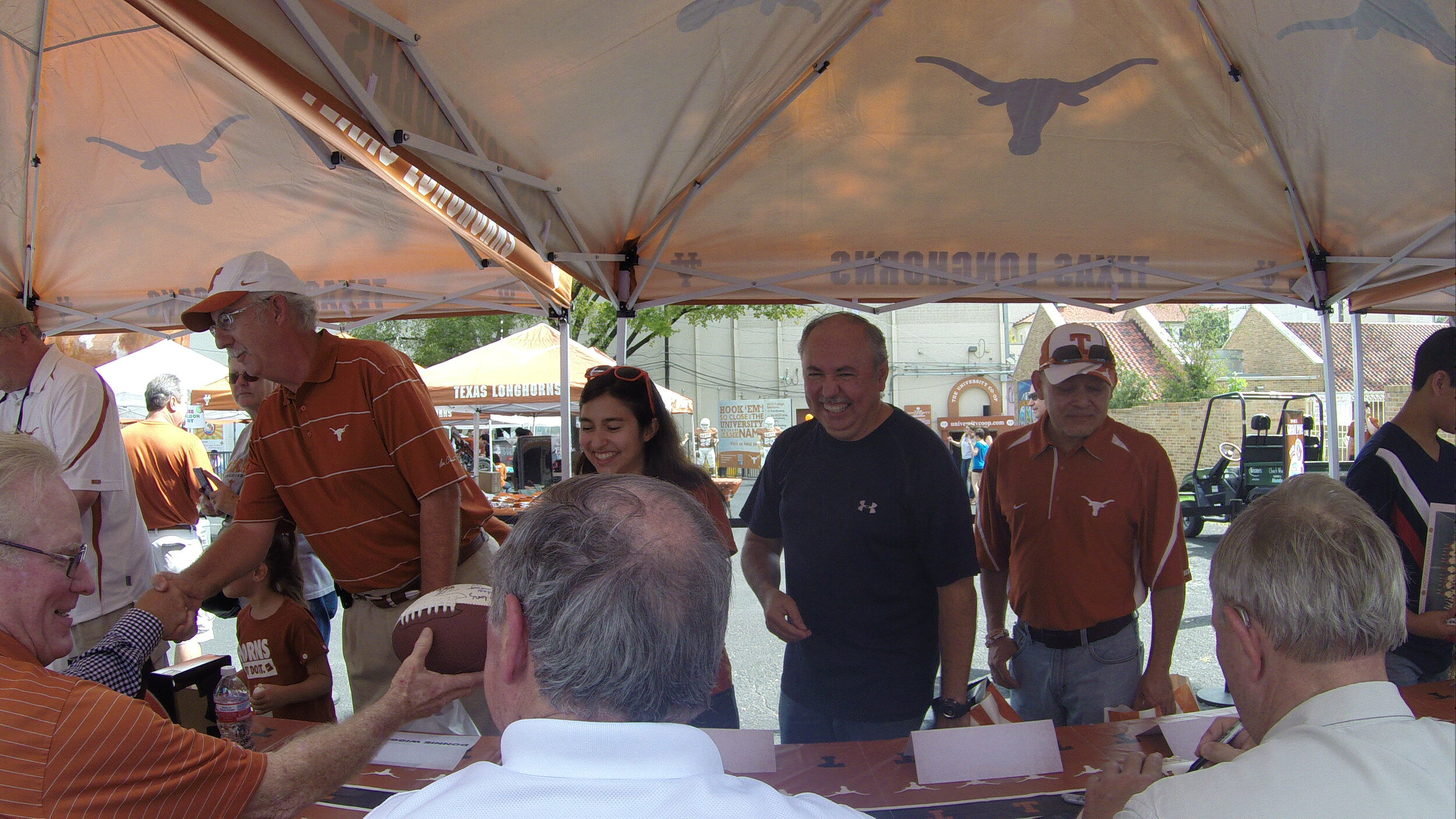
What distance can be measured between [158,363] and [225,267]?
26.5 ft

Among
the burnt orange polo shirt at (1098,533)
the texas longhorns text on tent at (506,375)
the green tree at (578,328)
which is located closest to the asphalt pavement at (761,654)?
the burnt orange polo shirt at (1098,533)

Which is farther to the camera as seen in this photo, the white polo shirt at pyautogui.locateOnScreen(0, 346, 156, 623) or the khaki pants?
the white polo shirt at pyautogui.locateOnScreen(0, 346, 156, 623)

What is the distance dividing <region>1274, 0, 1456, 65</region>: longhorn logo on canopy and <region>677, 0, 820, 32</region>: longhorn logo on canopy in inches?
65.9

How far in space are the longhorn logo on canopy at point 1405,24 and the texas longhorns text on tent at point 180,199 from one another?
293 centimetres

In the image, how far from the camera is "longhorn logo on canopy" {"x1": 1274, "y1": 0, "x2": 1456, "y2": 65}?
7.71ft

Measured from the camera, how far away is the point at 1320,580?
43.3 inches

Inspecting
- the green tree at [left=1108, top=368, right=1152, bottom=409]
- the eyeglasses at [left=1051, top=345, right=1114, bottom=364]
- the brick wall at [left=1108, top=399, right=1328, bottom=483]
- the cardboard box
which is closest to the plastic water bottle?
the eyeglasses at [left=1051, top=345, right=1114, bottom=364]

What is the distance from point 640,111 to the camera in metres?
3.13

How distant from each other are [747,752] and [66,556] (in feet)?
4.43

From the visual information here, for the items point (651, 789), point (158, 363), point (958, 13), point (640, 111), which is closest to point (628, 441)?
point (640, 111)

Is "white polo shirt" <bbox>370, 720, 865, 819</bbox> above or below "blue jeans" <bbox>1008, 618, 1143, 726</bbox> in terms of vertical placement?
above

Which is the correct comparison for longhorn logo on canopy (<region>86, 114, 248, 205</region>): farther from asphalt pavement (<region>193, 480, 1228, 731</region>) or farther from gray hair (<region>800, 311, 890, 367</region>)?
gray hair (<region>800, 311, 890, 367</region>)

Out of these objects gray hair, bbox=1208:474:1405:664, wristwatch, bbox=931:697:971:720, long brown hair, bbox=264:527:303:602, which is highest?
gray hair, bbox=1208:474:1405:664

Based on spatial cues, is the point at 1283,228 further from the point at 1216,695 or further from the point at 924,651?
the point at 924,651
